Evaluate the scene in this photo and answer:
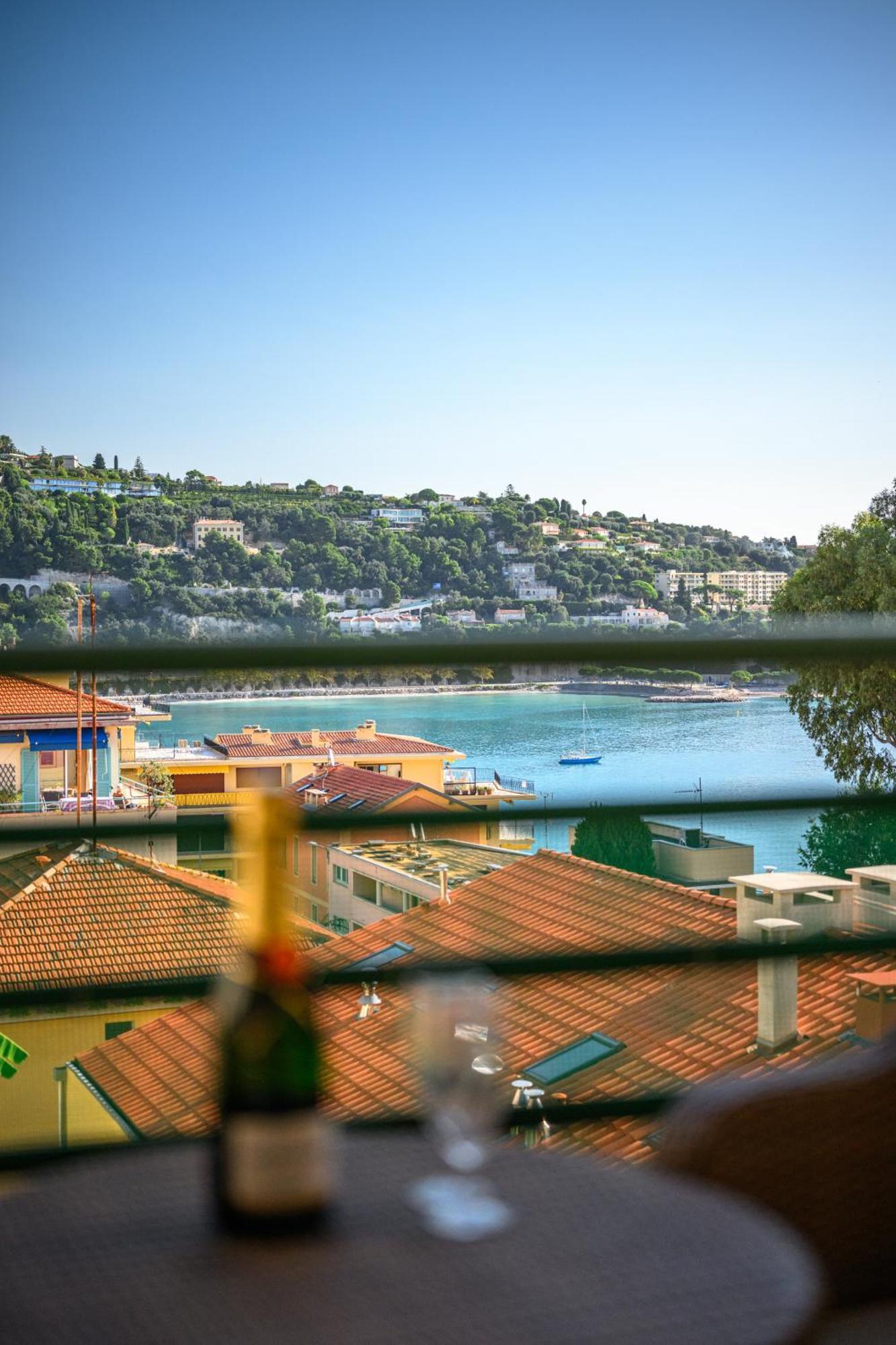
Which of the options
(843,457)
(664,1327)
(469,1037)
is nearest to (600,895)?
(469,1037)

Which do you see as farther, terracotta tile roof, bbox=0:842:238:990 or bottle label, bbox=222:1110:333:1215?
terracotta tile roof, bbox=0:842:238:990

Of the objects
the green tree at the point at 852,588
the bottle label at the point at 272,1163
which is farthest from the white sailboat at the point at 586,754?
the green tree at the point at 852,588

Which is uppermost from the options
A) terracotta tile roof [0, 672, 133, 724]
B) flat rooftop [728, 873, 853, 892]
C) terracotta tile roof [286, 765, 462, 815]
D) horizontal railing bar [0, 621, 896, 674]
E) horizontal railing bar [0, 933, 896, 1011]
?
horizontal railing bar [0, 621, 896, 674]

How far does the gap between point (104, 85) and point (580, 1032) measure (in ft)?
150

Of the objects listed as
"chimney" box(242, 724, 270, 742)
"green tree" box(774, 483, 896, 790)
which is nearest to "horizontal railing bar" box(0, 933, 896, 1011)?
"chimney" box(242, 724, 270, 742)

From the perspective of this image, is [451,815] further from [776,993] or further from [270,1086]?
[270,1086]

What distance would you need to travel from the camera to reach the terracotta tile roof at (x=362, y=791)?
4.16 feet

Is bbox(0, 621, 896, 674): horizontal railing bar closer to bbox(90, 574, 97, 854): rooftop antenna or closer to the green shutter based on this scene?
bbox(90, 574, 97, 854): rooftop antenna

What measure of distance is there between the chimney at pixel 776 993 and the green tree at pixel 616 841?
150 mm

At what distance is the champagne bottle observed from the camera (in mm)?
643

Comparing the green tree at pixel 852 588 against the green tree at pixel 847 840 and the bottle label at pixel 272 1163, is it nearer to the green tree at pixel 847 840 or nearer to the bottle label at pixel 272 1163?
the green tree at pixel 847 840

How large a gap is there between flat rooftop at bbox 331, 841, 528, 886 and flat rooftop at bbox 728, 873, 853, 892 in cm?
25

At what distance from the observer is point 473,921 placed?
1.45 m

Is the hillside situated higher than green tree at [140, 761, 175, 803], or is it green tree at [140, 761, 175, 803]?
the hillside
